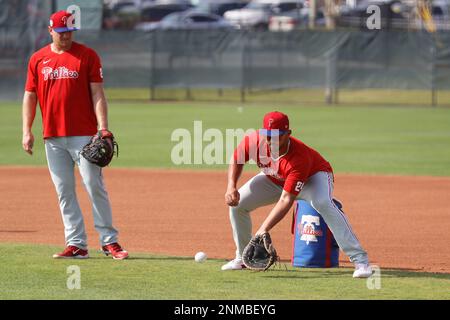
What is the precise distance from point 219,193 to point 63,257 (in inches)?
230

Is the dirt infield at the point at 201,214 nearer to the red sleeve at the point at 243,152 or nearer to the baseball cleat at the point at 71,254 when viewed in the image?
the baseball cleat at the point at 71,254

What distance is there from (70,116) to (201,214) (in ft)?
13.1

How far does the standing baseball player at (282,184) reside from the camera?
9.02 meters

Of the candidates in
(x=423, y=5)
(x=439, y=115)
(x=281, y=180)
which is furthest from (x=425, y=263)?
(x=423, y=5)

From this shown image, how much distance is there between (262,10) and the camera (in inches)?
2219

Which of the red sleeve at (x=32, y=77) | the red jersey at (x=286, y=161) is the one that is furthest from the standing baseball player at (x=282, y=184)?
the red sleeve at (x=32, y=77)

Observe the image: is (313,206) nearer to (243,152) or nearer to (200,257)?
(243,152)

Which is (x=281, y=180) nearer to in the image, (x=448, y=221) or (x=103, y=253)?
(x=103, y=253)

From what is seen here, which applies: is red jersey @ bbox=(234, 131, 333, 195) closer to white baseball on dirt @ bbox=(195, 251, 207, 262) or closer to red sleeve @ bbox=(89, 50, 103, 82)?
white baseball on dirt @ bbox=(195, 251, 207, 262)

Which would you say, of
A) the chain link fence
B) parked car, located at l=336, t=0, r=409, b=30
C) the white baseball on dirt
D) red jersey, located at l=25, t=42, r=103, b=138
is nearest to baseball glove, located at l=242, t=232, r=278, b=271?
the white baseball on dirt

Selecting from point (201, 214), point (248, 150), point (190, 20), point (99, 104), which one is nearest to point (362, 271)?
point (248, 150)

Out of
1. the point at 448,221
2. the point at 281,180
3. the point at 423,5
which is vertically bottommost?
the point at 448,221

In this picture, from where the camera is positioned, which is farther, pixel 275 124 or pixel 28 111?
pixel 28 111

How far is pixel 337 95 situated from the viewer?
3488 cm
